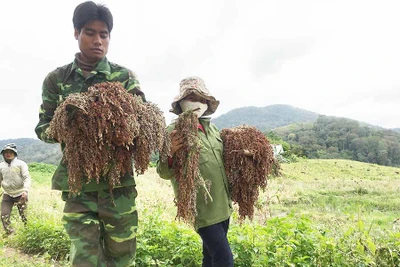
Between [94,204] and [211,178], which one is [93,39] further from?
[211,178]

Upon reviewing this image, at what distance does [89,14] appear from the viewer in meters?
2.59

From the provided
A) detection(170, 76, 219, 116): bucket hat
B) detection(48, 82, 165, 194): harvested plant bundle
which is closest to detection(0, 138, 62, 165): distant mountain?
detection(170, 76, 219, 116): bucket hat

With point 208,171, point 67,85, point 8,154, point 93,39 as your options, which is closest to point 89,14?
point 93,39

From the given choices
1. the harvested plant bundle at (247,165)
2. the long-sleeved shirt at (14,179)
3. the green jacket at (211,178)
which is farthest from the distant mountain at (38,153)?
the harvested plant bundle at (247,165)

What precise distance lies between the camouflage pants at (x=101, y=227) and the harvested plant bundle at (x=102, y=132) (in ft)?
0.73

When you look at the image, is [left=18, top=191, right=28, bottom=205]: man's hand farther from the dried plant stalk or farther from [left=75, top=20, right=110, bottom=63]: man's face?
[left=75, top=20, right=110, bottom=63]: man's face

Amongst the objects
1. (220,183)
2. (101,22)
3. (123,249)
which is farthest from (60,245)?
A: (101,22)

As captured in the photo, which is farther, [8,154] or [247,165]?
[8,154]

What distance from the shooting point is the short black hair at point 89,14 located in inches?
102

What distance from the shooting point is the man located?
2518 mm

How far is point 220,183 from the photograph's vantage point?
10.1 ft

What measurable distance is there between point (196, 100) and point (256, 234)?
5.82ft

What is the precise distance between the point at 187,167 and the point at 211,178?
299 millimetres

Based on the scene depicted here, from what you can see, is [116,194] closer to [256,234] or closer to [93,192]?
[93,192]
